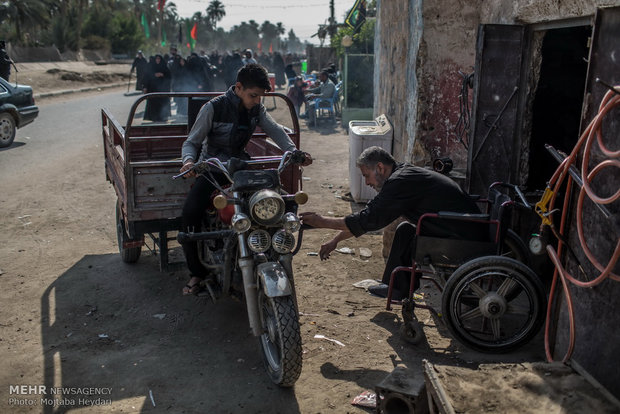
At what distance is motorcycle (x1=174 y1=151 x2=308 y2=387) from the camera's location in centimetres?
352

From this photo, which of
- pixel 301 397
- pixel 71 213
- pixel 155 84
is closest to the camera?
pixel 301 397

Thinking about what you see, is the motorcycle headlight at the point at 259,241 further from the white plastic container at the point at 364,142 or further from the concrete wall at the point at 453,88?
the white plastic container at the point at 364,142

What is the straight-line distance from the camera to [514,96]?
5160mm

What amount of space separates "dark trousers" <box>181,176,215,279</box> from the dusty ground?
1.67 ft

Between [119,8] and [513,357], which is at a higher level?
[119,8]

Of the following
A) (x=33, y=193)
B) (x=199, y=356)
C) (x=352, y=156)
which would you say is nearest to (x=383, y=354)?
(x=199, y=356)

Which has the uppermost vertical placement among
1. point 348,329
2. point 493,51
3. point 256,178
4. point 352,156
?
point 493,51

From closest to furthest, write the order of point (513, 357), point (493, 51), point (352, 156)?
point (513, 357)
point (493, 51)
point (352, 156)

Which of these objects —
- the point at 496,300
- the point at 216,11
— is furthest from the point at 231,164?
the point at 216,11

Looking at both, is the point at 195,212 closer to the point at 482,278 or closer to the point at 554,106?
the point at 482,278

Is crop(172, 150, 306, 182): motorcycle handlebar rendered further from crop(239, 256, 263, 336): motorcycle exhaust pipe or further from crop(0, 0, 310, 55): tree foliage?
crop(0, 0, 310, 55): tree foliage

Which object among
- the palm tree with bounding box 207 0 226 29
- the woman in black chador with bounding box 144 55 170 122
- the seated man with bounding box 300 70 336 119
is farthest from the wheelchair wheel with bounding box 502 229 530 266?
the palm tree with bounding box 207 0 226 29

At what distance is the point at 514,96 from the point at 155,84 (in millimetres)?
13281

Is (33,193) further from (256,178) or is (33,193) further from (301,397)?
(301,397)
